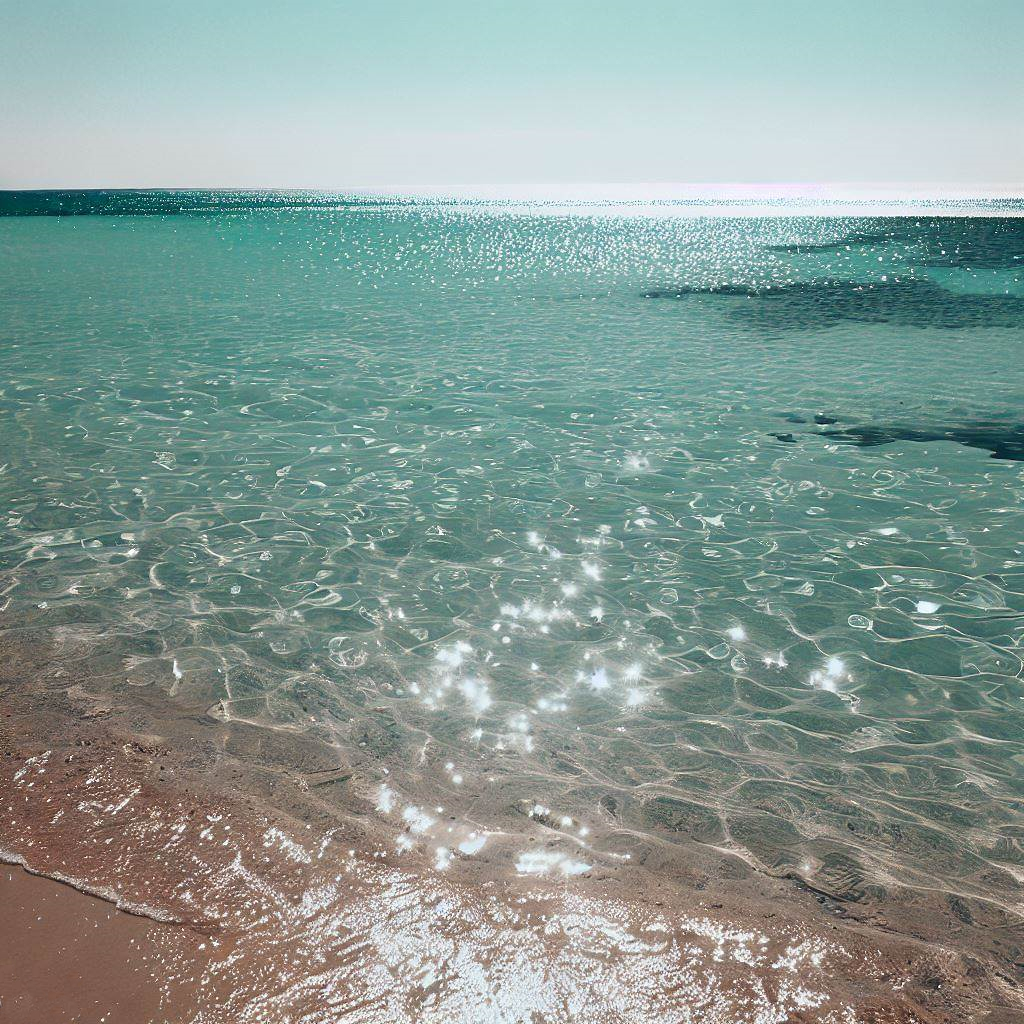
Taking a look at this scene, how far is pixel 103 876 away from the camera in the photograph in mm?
4367

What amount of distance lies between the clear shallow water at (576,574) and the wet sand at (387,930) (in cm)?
36

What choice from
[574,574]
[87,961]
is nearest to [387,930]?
[87,961]

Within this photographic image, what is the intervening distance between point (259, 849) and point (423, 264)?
53329 mm

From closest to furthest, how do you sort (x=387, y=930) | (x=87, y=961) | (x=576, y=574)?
(x=87, y=961) < (x=387, y=930) < (x=576, y=574)

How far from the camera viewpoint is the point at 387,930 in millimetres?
4152

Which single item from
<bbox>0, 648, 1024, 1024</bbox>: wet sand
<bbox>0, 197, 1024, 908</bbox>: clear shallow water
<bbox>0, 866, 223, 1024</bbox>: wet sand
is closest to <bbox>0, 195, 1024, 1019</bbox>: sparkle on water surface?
<bbox>0, 197, 1024, 908</bbox>: clear shallow water

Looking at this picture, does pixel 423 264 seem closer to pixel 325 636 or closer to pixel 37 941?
pixel 325 636

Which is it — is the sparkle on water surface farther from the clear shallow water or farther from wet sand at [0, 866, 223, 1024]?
wet sand at [0, 866, 223, 1024]

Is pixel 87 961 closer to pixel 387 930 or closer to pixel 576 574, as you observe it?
pixel 387 930

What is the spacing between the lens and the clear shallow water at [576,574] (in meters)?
5.58

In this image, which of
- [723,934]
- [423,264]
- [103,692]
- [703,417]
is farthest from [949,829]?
[423,264]

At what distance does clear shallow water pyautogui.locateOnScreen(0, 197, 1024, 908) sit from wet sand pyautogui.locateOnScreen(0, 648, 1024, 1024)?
359mm

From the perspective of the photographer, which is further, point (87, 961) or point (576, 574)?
point (576, 574)

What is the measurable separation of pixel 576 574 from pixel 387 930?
5.23m
